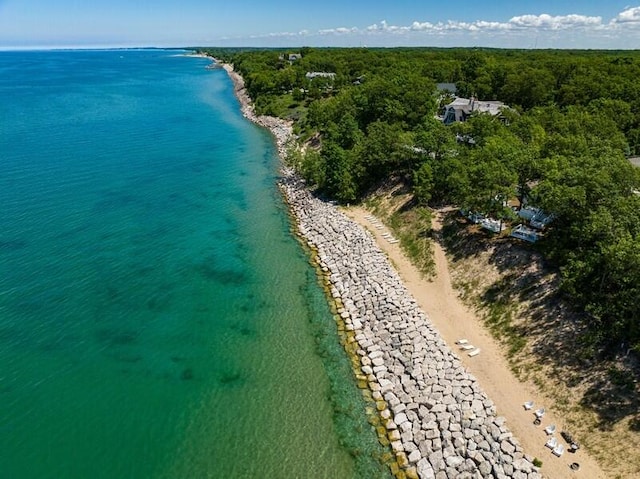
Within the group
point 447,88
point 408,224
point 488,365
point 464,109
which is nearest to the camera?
point 488,365

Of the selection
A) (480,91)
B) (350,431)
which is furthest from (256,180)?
(480,91)

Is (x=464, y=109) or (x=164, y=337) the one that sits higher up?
(x=464, y=109)

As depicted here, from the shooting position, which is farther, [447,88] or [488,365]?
[447,88]

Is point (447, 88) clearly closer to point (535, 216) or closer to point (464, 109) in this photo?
point (464, 109)

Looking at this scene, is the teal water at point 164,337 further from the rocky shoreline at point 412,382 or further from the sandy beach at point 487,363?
the sandy beach at point 487,363

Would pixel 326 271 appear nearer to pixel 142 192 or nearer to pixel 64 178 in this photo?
pixel 142 192

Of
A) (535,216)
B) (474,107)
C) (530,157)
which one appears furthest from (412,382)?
(474,107)

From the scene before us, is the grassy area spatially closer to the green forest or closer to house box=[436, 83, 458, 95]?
the green forest

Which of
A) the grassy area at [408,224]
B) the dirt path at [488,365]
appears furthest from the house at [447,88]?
the dirt path at [488,365]
